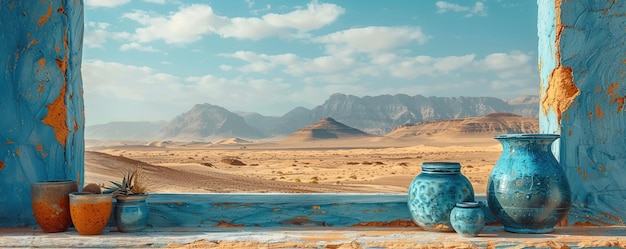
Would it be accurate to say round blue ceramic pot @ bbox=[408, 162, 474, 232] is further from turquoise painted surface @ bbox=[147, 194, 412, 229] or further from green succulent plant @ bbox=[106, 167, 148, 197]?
green succulent plant @ bbox=[106, 167, 148, 197]

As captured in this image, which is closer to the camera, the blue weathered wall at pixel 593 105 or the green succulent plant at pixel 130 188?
the green succulent plant at pixel 130 188

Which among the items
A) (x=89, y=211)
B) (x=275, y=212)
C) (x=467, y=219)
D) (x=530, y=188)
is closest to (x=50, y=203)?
(x=89, y=211)

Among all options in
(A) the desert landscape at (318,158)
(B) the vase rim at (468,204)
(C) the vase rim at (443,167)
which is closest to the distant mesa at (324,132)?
(A) the desert landscape at (318,158)

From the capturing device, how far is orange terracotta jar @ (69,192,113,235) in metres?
3.30

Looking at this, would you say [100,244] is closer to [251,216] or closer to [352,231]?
[251,216]

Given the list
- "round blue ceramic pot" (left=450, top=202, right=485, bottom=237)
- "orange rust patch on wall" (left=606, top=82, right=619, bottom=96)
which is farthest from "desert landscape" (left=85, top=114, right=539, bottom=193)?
"orange rust patch on wall" (left=606, top=82, right=619, bottom=96)

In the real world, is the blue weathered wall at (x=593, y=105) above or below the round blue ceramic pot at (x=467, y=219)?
above

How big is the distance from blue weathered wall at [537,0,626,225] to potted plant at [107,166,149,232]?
260cm

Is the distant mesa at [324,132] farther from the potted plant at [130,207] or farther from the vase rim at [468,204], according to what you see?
the vase rim at [468,204]

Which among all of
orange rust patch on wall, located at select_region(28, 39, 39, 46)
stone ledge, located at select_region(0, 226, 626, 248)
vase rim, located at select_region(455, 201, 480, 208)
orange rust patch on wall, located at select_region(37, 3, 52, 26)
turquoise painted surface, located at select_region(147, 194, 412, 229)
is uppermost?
orange rust patch on wall, located at select_region(37, 3, 52, 26)

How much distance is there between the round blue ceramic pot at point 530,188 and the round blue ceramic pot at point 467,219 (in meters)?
0.21

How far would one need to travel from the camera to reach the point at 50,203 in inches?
133

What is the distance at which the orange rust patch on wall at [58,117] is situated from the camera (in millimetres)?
3654

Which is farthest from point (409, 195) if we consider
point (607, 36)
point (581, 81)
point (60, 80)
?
point (60, 80)
